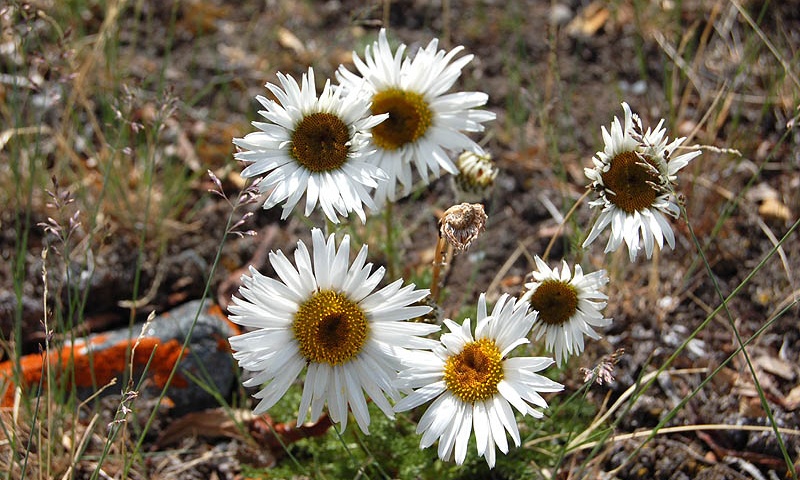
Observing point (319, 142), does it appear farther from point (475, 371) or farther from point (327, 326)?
point (475, 371)

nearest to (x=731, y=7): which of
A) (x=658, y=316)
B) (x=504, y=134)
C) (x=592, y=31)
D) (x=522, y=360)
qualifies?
(x=592, y=31)

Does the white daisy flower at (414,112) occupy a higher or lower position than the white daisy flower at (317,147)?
higher

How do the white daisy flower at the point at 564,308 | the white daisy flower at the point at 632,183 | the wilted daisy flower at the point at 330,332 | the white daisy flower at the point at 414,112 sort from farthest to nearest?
the white daisy flower at the point at 414,112 < the white daisy flower at the point at 564,308 < the white daisy flower at the point at 632,183 < the wilted daisy flower at the point at 330,332

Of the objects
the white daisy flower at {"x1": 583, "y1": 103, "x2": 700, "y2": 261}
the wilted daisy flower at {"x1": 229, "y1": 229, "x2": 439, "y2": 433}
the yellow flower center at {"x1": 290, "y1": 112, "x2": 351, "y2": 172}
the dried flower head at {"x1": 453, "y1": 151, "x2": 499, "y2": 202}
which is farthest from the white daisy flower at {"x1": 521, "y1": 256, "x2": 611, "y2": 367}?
the yellow flower center at {"x1": 290, "y1": 112, "x2": 351, "y2": 172}

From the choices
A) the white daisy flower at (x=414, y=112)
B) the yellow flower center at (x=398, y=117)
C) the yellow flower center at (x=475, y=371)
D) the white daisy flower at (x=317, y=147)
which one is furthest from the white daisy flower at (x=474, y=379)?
the yellow flower center at (x=398, y=117)

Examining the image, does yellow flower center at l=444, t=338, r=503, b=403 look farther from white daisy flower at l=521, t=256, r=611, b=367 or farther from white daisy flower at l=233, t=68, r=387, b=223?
white daisy flower at l=233, t=68, r=387, b=223

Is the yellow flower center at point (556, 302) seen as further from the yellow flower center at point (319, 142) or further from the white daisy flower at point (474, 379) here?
the yellow flower center at point (319, 142)

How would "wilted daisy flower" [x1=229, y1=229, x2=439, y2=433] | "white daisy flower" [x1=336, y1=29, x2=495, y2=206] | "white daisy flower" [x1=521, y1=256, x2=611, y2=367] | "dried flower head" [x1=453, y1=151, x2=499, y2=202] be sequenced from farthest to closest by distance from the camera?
"dried flower head" [x1=453, y1=151, x2=499, y2=202] < "white daisy flower" [x1=336, y1=29, x2=495, y2=206] < "white daisy flower" [x1=521, y1=256, x2=611, y2=367] < "wilted daisy flower" [x1=229, y1=229, x2=439, y2=433]

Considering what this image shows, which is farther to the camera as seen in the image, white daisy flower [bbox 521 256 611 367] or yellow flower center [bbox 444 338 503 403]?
white daisy flower [bbox 521 256 611 367]

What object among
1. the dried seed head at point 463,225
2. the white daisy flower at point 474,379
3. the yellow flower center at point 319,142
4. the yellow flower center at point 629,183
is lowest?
the white daisy flower at point 474,379

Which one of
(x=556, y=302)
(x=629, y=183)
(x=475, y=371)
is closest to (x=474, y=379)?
(x=475, y=371)
